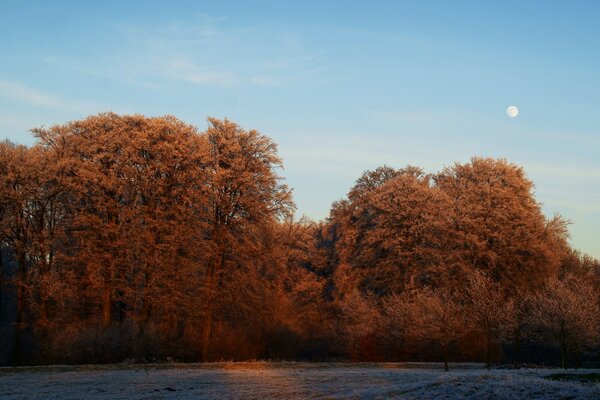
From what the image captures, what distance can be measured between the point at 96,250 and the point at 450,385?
2778 cm

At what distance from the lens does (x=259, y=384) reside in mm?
27281

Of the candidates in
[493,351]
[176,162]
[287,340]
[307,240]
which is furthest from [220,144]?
[493,351]

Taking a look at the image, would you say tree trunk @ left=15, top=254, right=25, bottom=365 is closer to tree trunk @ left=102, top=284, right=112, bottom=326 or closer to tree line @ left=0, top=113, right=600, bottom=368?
tree line @ left=0, top=113, right=600, bottom=368

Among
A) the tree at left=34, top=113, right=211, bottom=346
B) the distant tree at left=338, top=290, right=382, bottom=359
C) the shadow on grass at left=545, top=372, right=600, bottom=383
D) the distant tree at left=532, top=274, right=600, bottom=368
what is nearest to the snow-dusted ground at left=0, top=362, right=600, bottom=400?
the shadow on grass at left=545, top=372, right=600, bottom=383

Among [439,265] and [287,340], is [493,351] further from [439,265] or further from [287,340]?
[287,340]

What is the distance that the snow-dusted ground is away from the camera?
19.2m

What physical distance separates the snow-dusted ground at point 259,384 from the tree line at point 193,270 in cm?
769

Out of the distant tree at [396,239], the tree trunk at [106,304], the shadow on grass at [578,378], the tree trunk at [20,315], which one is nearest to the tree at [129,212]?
the tree trunk at [106,304]

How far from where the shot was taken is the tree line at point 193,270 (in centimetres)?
4059

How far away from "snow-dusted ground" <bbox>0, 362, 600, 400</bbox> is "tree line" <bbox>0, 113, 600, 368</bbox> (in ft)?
25.2

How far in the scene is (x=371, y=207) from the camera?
195ft

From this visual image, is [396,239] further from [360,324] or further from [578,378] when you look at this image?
[578,378]

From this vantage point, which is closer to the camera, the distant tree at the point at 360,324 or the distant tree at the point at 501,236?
the distant tree at the point at 360,324

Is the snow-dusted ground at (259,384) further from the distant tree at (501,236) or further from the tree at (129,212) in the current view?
the distant tree at (501,236)
